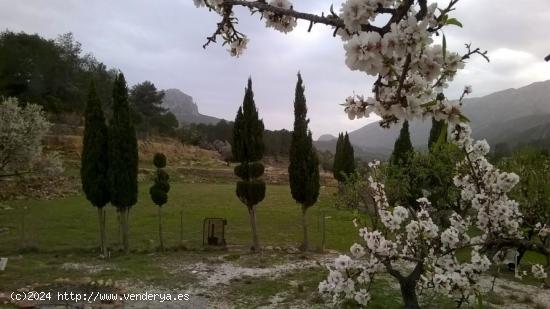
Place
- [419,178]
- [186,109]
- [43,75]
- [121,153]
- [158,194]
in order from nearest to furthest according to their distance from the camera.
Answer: [419,178] < [121,153] < [158,194] < [43,75] < [186,109]

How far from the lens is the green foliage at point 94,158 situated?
14.5 meters

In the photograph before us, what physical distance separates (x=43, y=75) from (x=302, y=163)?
110 feet

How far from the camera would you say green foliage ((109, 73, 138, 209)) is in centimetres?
1433

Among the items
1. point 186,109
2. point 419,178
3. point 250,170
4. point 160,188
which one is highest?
point 186,109

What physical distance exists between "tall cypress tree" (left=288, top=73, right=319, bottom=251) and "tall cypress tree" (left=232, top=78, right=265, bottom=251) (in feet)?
3.81

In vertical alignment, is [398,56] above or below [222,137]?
below

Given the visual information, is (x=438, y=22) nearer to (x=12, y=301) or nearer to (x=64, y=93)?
(x=12, y=301)

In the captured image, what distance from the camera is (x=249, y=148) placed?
1549cm

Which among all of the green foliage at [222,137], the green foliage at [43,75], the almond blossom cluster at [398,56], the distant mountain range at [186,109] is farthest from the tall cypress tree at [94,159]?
the distant mountain range at [186,109]

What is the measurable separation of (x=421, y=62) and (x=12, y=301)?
893 cm

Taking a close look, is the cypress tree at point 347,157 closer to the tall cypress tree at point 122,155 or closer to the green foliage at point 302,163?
the green foliage at point 302,163

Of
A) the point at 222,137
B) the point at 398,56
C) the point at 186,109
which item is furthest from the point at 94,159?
the point at 186,109

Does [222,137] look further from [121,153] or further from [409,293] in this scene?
[409,293]

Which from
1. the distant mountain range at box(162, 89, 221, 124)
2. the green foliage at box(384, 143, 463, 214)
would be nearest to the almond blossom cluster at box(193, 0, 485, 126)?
the green foliage at box(384, 143, 463, 214)
